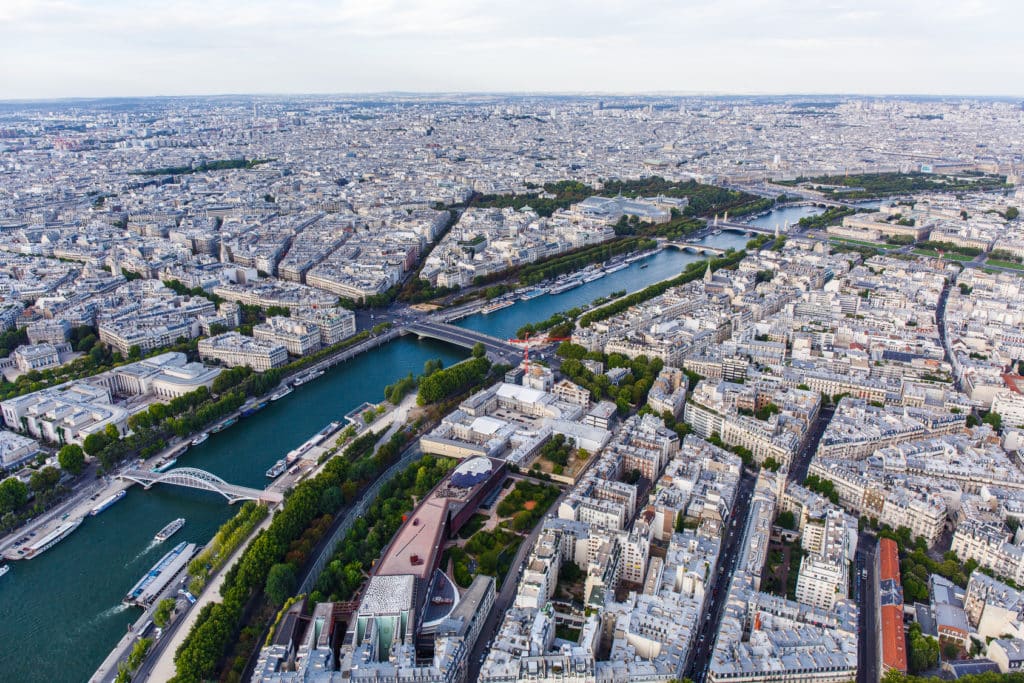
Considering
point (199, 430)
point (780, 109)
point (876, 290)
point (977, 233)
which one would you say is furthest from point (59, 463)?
point (780, 109)

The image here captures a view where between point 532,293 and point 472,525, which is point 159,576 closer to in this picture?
point 472,525

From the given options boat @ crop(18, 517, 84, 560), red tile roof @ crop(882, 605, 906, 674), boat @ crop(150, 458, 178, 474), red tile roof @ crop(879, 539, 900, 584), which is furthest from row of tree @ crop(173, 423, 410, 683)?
red tile roof @ crop(879, 539, 900, 584)

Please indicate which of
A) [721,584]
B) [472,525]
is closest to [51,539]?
[472,525]

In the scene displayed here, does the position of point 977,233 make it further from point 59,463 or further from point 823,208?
point 59,463

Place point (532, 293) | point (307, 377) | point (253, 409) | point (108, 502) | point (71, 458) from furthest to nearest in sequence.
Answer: point (532, 293) < point (307, 377) < point (253, 409) < point (71, 458) < point (108, 502)

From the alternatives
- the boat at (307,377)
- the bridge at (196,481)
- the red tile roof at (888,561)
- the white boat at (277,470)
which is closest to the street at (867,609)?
the red tile roof at (888,561)

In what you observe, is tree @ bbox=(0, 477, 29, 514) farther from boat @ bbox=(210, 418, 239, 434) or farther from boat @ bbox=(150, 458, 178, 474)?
boat @ bbox=(210, 418, 239, 434)
